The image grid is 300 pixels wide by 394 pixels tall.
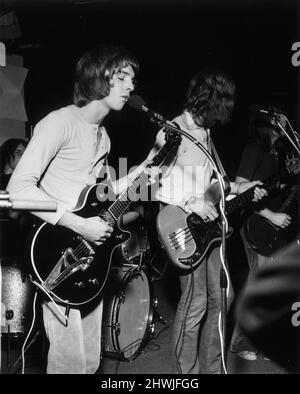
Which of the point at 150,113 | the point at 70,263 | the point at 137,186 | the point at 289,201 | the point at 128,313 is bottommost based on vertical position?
the point at 128,313

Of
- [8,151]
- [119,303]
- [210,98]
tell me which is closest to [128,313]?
[119,303]

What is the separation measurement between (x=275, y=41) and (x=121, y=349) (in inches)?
136

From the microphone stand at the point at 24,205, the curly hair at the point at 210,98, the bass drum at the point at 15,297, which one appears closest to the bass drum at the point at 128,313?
the bass drum at the point at 15,297

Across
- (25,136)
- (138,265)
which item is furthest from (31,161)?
(25,136)

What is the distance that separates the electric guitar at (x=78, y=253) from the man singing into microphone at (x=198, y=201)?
382mm

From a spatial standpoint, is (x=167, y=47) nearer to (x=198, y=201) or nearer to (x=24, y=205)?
(x=198, y=201)

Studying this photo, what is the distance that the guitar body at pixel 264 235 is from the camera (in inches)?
137

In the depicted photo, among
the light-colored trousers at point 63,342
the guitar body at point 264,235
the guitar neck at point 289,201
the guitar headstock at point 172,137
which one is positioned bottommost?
the light-colored trousers at point 63,342

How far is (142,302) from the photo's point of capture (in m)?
3.95

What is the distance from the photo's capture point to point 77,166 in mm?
2377

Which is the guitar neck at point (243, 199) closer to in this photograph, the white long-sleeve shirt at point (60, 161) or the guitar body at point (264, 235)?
the guitar body at point (264, 235)

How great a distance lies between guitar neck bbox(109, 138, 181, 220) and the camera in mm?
2521

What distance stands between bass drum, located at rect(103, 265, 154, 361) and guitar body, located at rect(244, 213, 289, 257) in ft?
3.30

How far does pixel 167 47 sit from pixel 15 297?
3146mm
